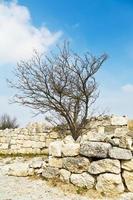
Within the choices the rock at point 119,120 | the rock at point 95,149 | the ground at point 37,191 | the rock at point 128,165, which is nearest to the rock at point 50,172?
the ground at point 37,191

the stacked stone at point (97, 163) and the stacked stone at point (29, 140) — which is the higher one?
the stacked stone at point (29, 140)

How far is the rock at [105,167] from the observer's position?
7609 millimetres

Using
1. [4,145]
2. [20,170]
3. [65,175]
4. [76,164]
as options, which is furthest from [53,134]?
[76,164]

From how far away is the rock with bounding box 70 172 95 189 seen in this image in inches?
303

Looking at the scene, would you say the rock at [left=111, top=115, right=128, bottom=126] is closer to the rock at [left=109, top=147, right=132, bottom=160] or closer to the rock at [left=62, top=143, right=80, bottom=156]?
the rock at [left=62, top=143, right=80, bottom=156]

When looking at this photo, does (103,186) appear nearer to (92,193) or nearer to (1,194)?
(92,193)

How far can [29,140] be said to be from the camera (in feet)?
53.4

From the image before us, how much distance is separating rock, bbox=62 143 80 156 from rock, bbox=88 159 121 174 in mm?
635

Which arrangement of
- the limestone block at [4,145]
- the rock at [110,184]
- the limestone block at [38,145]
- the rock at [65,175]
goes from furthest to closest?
the limestone block at [4,145] < the limestone block at [38,145] < the rock at [65,175] < the rock at [110,184]

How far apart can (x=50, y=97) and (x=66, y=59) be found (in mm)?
2120

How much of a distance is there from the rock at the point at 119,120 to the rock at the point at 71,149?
6.66 meters

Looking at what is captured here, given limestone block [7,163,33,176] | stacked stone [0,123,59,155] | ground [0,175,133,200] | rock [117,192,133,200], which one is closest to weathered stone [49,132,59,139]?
stacked stone [0,123,59,155]

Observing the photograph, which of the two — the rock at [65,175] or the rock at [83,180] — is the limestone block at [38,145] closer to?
the rock at [65,175]

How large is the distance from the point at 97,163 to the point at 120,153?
1.82 feet
